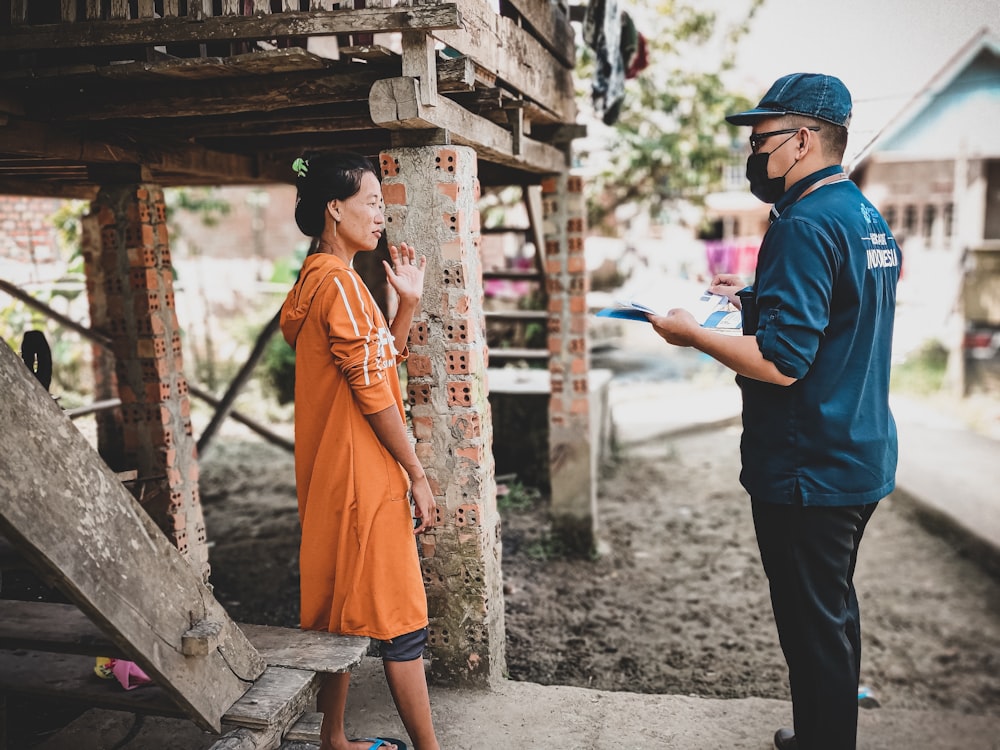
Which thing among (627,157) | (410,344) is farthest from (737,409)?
(410,344)

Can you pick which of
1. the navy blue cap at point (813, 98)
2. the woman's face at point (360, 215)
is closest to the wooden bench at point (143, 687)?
the woman's face at point (360, 215)

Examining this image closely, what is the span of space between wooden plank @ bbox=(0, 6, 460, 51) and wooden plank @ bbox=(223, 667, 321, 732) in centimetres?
205

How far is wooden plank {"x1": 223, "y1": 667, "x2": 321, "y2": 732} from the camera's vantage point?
7.13 ft

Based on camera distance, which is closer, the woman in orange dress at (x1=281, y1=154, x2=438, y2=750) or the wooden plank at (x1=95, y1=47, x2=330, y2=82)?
the woman in orange dress at (x1=281, y1=154, x2=438, y2=750)

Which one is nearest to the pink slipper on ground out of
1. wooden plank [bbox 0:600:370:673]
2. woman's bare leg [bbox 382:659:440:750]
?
wooden plank [bbox 0:600:370:673]

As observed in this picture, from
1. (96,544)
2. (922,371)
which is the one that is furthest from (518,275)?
(922,371)

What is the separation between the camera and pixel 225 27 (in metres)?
2.65

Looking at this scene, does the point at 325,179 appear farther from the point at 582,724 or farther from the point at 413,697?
the point at 582,724

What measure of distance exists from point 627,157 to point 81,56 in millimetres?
6677

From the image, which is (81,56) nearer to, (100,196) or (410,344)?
(100,196)

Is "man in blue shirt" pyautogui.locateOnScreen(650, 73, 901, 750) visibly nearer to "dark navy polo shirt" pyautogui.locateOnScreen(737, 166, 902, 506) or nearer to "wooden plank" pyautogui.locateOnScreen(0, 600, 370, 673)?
"dark navy polo shirt" pyautogui.locateOnScreen(737, 166, 902, 506)

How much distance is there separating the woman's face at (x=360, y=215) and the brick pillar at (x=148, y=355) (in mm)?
2351

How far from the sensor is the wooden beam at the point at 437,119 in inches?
106

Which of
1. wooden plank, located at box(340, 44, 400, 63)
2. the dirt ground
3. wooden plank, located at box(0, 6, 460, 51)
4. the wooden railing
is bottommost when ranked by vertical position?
the dirt ground
